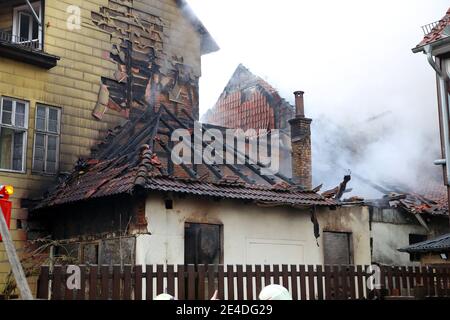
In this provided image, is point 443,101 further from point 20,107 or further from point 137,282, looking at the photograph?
point 20,107

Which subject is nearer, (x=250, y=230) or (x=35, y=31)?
(x=250, y=230)

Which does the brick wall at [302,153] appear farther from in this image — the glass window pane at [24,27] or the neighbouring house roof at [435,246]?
the glass window pane at [24,27]

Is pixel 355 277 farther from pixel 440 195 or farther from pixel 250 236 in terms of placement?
pixel 440 195

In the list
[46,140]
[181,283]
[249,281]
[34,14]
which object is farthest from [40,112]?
[249,281]

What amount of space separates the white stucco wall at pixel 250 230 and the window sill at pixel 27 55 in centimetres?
548

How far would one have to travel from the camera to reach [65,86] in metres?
14.9

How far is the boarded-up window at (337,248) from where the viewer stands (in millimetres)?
14344

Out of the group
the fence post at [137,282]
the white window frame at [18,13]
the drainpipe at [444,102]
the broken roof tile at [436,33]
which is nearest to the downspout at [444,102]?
the drainpipe at [444,102]

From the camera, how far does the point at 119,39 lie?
54.3 ft

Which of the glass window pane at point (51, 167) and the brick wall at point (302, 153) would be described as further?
the brick wall at point (302, 153)

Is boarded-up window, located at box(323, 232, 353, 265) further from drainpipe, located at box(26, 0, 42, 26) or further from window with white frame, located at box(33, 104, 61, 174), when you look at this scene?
drainpipe, located at box(26, 0, 42, 26)

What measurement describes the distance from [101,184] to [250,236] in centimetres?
362

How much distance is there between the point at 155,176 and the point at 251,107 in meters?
15.6
